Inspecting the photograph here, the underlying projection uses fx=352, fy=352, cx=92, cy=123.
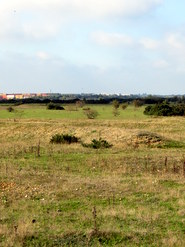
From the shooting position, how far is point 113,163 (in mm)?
19516

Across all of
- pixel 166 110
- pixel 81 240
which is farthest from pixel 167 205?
pixel 166 110

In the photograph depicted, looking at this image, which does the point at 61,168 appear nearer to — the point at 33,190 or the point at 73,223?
the point at 33,190

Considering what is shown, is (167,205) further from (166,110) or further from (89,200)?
(166,110)

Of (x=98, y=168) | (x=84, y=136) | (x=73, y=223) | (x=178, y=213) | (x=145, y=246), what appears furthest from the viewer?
(x=84, y=136)

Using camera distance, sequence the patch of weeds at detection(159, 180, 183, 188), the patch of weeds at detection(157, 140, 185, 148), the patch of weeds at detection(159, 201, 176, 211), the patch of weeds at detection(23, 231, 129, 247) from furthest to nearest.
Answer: the patch of weeds at detection(157, 140, 185, 148), the patch of weeds at detection(159, 180, 183, 188), the patch of weeds at detection(159, 201, 176, 211), the patch of weeds at detection(23, 231, 129, 247)

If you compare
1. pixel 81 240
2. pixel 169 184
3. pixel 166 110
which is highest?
pixel 166 110

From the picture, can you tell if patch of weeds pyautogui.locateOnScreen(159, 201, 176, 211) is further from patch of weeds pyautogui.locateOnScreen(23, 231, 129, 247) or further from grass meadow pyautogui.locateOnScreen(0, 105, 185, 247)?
patch of weeds pyautogui.locateOnScreen(23, 231, 129, 247)

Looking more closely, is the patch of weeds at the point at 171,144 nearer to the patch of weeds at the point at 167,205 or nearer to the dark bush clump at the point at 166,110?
the patch of weeds at the point at 167,205

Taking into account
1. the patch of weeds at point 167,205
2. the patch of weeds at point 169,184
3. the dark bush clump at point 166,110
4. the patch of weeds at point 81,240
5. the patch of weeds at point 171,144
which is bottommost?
the patch of weeds at point 171,144

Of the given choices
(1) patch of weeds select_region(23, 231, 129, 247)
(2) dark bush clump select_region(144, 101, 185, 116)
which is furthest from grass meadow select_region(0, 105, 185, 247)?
(2) dark bush clump select_region(144, 101, 185, 116)

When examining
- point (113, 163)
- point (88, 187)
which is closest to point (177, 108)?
point (113, 163)

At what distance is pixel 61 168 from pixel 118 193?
5877mm

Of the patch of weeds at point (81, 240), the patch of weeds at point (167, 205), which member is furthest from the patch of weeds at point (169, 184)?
the patch of weeds at point (81, 240)

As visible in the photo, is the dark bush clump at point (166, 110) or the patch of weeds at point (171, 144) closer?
the patch of weeds at point (171, 144)
